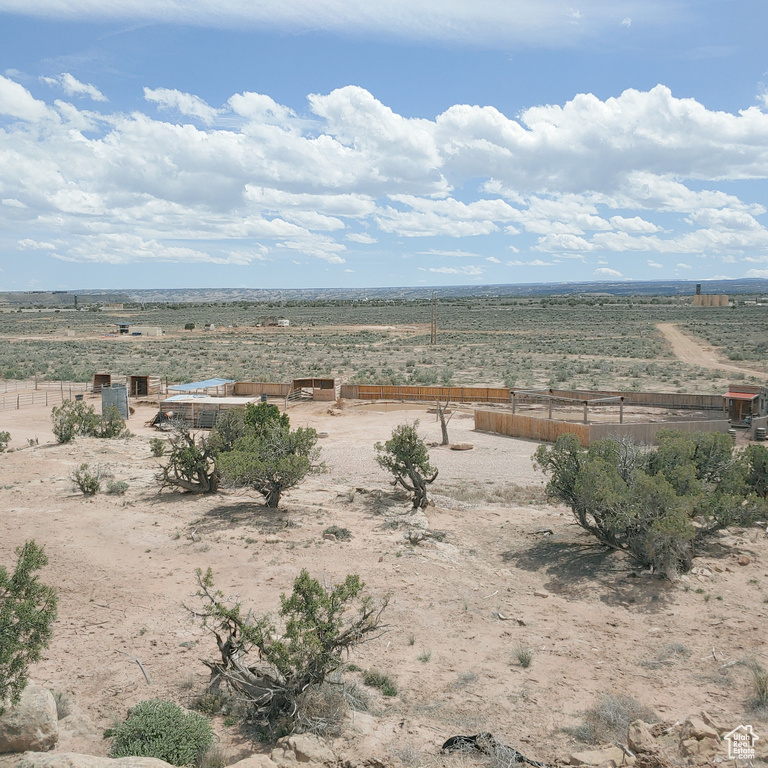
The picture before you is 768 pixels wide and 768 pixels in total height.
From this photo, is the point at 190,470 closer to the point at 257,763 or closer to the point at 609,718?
the point at 257,763

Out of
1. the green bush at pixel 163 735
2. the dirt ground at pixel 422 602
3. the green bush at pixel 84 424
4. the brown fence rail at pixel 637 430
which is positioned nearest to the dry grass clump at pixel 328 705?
the dirt ground at pixel 422 602

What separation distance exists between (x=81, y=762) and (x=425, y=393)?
91.7 feet

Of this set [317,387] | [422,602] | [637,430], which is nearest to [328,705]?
[422,602]

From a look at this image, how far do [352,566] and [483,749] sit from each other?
224 inches

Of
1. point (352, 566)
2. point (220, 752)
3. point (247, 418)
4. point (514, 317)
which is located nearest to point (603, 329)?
point (514, 317)

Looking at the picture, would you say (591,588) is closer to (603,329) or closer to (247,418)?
(247,418)

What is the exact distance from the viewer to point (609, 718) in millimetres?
8125

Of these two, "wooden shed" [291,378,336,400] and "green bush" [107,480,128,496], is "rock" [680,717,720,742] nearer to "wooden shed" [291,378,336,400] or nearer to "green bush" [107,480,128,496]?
"green bush" [107,480,128,496]

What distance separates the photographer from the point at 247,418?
20.0 meters

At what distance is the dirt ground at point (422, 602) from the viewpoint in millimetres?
8570

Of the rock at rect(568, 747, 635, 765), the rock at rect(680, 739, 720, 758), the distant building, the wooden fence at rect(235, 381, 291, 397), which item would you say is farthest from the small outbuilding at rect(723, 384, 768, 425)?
the distant building

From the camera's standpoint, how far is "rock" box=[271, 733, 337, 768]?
7131mm

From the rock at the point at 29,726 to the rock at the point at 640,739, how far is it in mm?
5950

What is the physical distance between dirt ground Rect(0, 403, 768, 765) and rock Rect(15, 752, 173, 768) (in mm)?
1150
